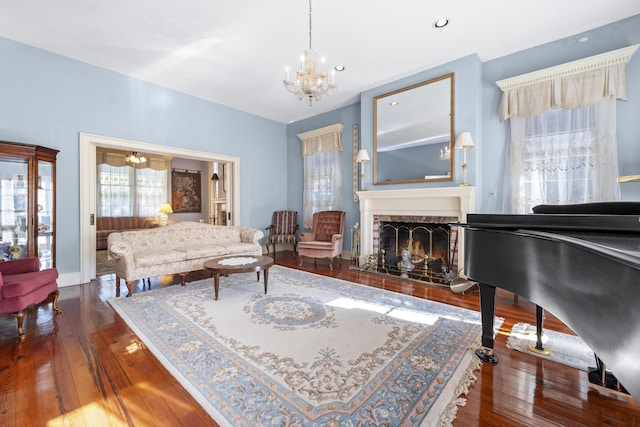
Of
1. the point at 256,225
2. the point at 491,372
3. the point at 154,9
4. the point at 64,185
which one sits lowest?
the point at 491,372

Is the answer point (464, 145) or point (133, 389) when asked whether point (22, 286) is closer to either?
point (133, 389)

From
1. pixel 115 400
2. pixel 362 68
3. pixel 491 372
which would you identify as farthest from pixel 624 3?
pixel 115 400

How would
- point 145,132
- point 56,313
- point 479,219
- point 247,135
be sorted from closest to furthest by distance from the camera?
point 479,219 < point 56,313 < point 145,132 < point 247,135

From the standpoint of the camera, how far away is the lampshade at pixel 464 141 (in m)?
3.63

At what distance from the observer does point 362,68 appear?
415 cm

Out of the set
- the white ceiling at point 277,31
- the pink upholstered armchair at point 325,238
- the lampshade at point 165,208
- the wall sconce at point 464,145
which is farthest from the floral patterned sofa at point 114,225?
the wall sconce at point 464,145

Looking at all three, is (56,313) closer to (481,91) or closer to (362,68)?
(362,68)

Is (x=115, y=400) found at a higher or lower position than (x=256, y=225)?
lower

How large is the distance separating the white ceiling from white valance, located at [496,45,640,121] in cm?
44

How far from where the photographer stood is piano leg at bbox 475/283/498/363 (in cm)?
190

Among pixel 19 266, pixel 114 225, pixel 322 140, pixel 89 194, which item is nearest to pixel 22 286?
pixel 19 266

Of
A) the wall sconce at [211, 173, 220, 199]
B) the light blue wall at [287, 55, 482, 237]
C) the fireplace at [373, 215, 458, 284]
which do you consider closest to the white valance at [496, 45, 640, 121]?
the light blue wall at [287, 55, 482, 237]

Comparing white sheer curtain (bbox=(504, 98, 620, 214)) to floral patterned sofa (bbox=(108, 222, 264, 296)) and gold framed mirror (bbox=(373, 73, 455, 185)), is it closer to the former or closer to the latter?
gold framed mirror (bbox=(373, 73, 455, 185))

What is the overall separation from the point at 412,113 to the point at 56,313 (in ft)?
17.1
